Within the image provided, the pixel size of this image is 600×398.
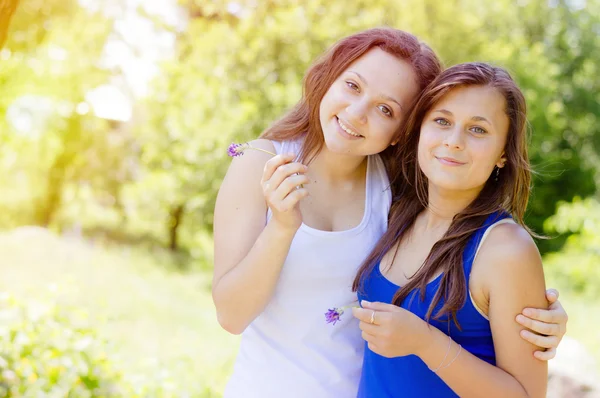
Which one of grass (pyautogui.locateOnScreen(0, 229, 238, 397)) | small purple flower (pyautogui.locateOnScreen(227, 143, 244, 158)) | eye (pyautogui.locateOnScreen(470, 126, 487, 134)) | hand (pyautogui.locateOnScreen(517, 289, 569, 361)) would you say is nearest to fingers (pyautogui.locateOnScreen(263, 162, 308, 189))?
small purple flower (pyautogui.locateOnScreen(227, 143, 244, 158))

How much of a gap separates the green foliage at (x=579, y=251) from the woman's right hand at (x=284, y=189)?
6.45 meters

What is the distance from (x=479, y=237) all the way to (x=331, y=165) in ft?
2.00

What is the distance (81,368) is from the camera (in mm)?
3730

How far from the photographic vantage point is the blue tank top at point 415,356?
175 cm

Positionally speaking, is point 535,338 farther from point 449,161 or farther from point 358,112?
point 358,112

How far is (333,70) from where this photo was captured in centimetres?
210

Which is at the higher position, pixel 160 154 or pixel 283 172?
pixel 283 172

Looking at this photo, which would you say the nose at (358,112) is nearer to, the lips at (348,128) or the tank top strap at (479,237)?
the lips at (348,128)

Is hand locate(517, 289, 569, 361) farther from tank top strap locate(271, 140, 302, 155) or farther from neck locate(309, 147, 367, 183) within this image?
tank top strap locate(271, 140, 302, 155)

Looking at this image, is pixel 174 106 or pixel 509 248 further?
pixel 174 106

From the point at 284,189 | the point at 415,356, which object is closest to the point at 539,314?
the point at 415,356

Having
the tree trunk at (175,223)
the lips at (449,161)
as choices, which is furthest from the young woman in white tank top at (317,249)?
the tree trunk at (175,223)

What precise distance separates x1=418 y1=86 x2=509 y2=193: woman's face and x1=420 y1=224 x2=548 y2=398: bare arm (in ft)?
0.86

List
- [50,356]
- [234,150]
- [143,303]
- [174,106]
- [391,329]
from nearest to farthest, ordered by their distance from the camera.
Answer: [391,329] < [234,150] < [50,356] < [143,303] < [174,106]
